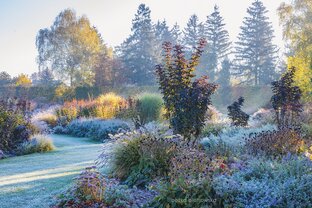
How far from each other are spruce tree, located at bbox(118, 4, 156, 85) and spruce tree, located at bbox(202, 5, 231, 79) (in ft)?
24.0

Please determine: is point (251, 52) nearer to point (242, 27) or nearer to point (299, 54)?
point (242, 27)

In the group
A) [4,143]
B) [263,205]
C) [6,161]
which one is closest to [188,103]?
[263,205]

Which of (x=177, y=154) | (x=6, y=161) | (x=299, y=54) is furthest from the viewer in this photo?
(x=299, y=54)

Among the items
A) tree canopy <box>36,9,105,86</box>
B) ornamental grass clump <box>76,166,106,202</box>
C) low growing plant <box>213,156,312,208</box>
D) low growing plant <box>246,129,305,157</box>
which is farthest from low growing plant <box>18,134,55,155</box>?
tree canopy <box>36,9,105,86</box>

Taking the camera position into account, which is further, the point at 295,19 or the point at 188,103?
the point at 295,19

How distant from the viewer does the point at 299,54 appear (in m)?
18.7

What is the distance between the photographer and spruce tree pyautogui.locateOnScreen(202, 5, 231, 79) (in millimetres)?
43594

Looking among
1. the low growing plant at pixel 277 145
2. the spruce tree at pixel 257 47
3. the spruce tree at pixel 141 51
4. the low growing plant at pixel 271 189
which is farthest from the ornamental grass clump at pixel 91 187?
the spruce tree at pixel 257 47

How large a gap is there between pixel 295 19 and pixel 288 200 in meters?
20.9

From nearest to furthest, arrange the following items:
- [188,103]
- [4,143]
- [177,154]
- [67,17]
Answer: [177,154]
[188,103]
[4,143]
[67,17]

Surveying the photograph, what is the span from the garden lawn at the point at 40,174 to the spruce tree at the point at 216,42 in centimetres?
3531

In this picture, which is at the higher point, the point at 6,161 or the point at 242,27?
the point at 242,27

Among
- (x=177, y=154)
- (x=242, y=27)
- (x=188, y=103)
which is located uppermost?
(x=242, y=27)

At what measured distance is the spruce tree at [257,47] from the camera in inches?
1603
